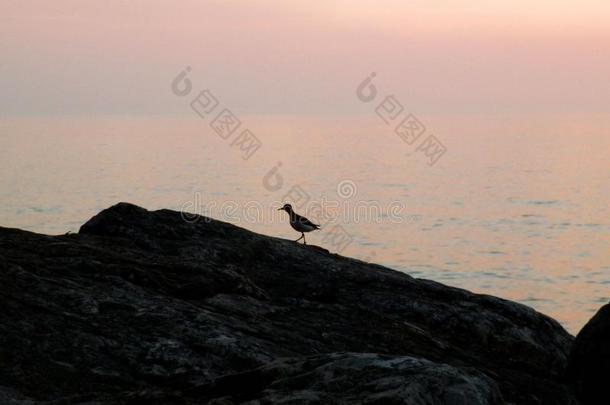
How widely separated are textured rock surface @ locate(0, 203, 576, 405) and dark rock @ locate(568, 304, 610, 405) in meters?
0.25

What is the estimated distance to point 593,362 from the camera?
376 inches

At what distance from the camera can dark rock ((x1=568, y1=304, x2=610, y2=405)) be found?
9367 mm

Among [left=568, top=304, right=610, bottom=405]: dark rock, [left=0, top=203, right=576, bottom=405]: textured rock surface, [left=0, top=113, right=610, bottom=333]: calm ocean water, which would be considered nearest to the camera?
[left=0, top=203, right=576, bottom=405]: textured rock surface

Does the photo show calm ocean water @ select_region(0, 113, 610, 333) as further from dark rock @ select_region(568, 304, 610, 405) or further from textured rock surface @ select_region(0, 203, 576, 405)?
dark rock @ select_region(568, 304, 610, 405)

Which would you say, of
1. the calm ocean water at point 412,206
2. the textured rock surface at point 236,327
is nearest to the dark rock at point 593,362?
the textured rock surface at point 236,327

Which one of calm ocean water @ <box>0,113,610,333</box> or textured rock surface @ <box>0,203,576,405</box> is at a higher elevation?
calm ocean water @ <box>0,113,610,333</box>

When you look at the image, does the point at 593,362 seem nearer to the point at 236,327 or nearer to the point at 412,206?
the point at 236,327

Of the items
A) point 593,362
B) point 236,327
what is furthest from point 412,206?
point 236,327

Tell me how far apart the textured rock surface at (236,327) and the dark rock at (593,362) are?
252 millimetres

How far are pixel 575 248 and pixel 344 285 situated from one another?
6829 centimetres

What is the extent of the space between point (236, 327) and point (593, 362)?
3.74 metres

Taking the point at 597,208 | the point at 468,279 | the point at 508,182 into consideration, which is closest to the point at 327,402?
the point at 468,279

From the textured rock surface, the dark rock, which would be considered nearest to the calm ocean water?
the textured rock surface

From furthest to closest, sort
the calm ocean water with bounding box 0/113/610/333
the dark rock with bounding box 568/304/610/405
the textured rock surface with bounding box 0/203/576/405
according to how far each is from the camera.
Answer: the calm ocean water with bounding box 0/113/610/333
the dark rock with bounding box 568/304/610/405
the textured rock surface with bounding box 0/203/576/405
